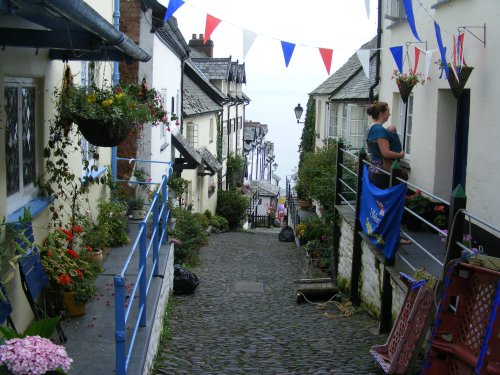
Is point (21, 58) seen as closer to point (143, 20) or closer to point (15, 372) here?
point (15, 372)

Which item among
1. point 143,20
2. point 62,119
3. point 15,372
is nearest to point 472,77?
point 62,119

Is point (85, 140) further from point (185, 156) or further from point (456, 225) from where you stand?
point (185, 156)

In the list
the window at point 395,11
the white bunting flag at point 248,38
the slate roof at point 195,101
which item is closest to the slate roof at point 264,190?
the slate roof at point 195,101

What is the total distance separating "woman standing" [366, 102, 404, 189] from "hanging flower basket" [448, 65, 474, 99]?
3.28 ft

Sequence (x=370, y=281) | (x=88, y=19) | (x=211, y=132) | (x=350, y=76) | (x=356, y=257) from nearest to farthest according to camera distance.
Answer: (x=88, y=19)
(x=370, y=281)
(x=356, y=257)
(x=350, y=76)
(x=211, y=132)

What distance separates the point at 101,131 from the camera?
251 inches

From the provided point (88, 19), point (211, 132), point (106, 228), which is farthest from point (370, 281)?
point (211, 132)

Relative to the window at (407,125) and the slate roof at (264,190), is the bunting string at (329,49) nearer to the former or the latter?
the window at (407,125)

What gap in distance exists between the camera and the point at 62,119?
638 cm

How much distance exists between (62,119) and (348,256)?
15.8 ft

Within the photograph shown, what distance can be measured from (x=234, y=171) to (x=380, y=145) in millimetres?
25694

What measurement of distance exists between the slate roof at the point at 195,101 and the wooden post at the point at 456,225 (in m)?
15.4

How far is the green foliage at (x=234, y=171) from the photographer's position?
32.9 m

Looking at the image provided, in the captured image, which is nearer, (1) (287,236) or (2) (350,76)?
Answer: (2) (350,76)
